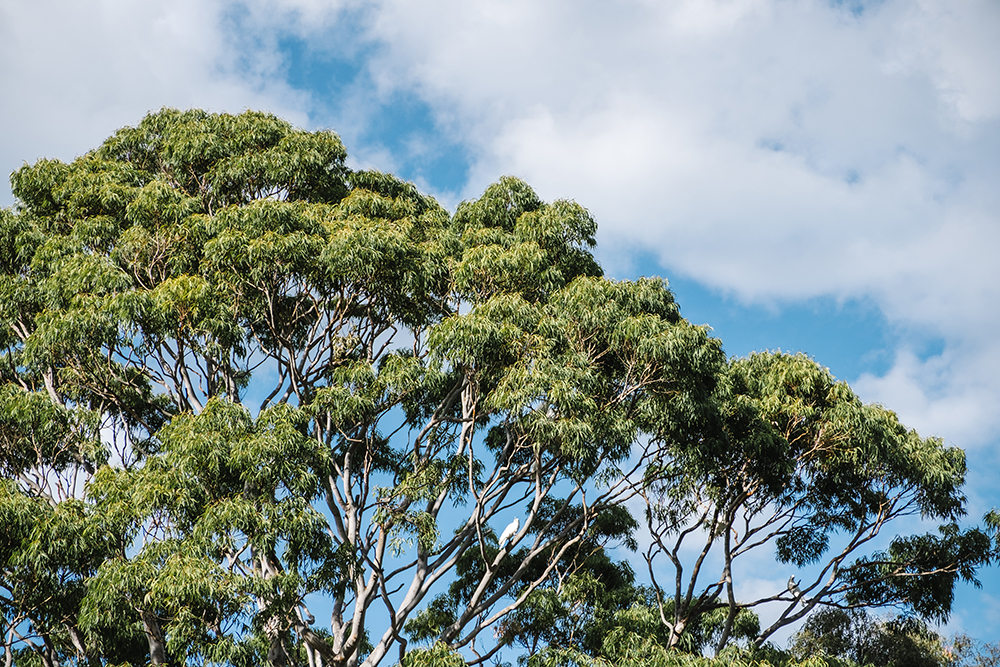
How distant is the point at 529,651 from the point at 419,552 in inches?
140

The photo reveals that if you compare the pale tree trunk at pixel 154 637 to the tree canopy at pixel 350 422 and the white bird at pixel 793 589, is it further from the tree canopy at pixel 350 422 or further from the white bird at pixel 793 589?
the white bird at pixel 793 589

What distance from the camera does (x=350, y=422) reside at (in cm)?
1349

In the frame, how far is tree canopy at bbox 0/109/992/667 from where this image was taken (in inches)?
442

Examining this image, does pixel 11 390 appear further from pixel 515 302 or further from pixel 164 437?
pixel 515 302

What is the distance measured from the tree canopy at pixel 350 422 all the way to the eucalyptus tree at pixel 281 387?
44 mm

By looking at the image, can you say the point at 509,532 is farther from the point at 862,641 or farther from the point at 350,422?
the point at 862,641

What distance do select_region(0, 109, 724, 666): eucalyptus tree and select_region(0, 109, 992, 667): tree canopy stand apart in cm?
4

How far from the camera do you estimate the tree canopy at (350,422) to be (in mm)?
11227

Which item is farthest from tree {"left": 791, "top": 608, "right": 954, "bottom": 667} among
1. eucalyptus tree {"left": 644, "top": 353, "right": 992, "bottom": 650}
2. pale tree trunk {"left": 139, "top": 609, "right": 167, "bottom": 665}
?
pale tree trunk {"left": 139, "top": 609, "right": 167, "bottom": 665}

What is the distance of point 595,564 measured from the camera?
1630cm

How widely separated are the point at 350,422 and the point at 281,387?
1.53m

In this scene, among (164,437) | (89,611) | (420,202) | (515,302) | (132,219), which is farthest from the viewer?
(420,202)

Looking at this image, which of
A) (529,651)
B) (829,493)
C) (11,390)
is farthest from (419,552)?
(829,493)

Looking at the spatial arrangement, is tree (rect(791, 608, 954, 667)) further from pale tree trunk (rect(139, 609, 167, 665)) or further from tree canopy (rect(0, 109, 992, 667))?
pale tree trunk (rect(139, 609, 167, 665))
